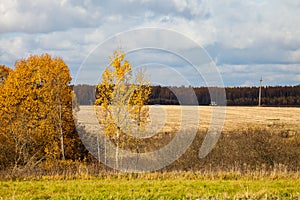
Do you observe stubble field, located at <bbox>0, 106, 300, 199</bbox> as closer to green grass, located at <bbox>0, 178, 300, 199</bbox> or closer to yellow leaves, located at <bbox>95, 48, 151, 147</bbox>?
green grass, located at <bbox>0, 178, 300, 199</bbox>

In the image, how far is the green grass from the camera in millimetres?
10820

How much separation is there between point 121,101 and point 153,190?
35.4 feet

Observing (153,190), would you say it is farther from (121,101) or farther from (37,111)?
(37,111)

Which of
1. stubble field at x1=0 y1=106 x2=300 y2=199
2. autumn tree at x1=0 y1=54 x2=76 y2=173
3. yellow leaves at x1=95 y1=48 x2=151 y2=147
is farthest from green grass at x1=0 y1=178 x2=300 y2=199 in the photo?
autumn tree at x1=0 y1=54 x2=76 y2=173

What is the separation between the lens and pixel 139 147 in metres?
24.2

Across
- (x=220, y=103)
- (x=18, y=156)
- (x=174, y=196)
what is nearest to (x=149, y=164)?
(x=220, y=103)

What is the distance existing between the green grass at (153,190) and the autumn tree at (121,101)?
8.73 m

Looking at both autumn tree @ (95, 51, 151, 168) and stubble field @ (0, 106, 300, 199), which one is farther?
autumn tree @ (95, 51, 151, 168)

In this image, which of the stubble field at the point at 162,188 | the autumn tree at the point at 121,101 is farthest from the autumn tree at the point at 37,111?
the stubble field at the point at 162,188

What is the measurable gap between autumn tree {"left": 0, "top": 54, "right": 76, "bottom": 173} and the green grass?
15.1 metres

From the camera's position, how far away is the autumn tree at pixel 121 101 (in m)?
22.2

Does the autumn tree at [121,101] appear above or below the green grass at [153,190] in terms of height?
above

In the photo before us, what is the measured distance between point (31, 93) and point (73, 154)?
560 cm

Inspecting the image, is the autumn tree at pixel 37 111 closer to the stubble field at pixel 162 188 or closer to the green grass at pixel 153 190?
the stubble field at pixel 162 188
